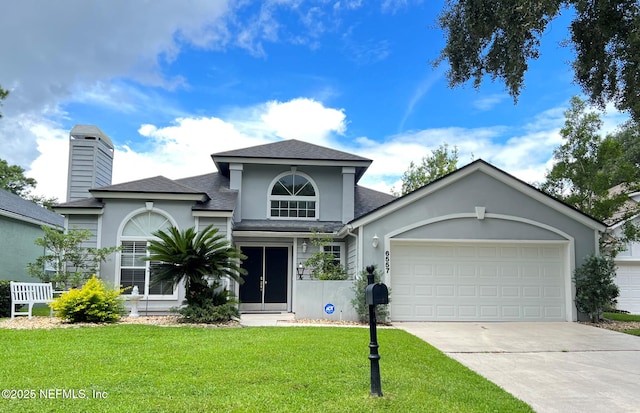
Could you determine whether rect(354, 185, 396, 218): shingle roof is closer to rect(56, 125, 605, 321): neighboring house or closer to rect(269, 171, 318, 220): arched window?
rect(269, 171, 318, 220): arched window

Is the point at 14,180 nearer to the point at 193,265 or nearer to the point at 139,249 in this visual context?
the point at 139,249

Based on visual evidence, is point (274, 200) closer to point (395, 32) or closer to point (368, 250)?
point (368, 250)

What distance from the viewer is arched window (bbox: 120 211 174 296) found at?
14.6m

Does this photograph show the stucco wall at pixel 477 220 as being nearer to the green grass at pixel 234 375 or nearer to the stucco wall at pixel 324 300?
the stucco wall at pixel 324 300

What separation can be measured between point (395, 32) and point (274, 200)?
7049mm

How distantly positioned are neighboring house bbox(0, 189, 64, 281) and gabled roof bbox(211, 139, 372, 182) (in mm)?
6910

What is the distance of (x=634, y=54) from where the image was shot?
301 inches

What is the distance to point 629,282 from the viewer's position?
20.4 metres

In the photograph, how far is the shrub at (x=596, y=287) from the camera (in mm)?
13281

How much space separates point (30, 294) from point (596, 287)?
15197 mm

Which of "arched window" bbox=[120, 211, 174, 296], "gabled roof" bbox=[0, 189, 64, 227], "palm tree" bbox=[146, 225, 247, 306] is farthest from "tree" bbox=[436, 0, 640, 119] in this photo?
"gabled roof" bbox=[0, 189, 64, 227]

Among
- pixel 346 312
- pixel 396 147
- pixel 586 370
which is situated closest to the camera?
pixel 586 370

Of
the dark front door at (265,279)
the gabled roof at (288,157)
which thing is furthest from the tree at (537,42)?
the dark front door at (265,279)

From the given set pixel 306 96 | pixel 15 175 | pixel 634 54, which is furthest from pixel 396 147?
pixel 15 175
